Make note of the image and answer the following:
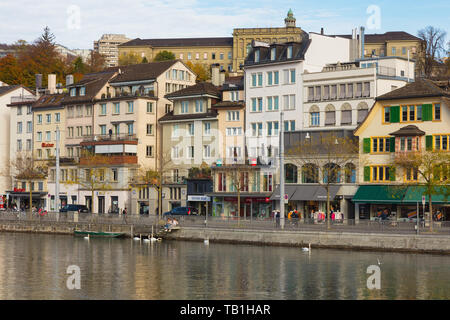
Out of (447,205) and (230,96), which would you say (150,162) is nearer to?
(230,96)

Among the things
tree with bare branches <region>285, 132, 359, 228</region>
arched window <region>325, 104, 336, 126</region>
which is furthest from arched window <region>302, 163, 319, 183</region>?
arched window <region>325, 104, 336, 126</region>

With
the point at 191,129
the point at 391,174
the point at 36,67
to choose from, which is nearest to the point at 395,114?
the point at 391,174

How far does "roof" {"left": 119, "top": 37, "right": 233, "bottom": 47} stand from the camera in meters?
186

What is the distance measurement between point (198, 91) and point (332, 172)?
24243 mm

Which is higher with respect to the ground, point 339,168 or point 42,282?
point 339,168

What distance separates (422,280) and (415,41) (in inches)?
4783

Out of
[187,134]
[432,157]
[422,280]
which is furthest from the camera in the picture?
[187,134]

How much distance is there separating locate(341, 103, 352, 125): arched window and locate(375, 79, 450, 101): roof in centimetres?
506

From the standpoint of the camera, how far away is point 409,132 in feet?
253

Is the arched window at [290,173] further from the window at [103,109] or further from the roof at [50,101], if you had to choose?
the roof at [50,101]

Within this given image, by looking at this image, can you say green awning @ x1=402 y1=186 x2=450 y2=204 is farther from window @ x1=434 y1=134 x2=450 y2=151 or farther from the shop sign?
the shop sign

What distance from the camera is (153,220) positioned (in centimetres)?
7988

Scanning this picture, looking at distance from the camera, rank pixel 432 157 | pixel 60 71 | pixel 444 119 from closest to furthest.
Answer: pixel 432 157 < pixel 444 119 < pixel 60 71

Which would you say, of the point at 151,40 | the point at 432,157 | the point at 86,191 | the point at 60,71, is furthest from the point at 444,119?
the point at 151,40
